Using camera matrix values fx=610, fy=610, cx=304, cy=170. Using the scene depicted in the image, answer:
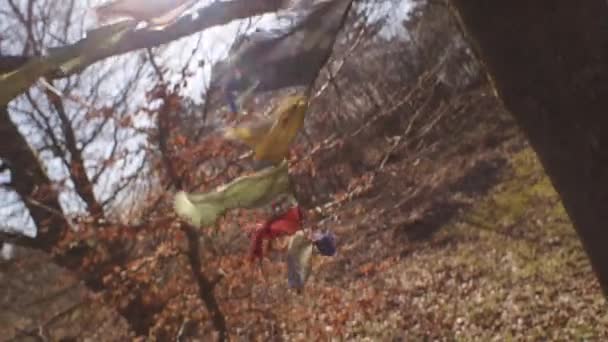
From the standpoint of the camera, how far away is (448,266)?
46.6 ft

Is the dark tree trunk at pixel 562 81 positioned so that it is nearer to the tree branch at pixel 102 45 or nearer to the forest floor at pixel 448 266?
the tree branch at pixel 102 45

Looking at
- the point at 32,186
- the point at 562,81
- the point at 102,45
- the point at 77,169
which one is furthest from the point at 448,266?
the point at 102,45

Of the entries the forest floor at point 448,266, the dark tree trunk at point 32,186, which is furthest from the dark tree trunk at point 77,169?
the forest floor at point 448,266

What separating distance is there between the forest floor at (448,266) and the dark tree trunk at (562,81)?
290 cm

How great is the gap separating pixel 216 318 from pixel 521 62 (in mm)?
5742

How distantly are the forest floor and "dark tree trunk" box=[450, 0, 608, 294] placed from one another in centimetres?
290

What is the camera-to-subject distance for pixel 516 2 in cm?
122

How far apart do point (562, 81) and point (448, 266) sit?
1351 centimetres

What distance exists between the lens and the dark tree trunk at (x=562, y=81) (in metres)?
1.19

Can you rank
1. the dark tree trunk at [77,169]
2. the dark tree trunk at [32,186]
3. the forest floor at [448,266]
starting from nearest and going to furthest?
1. the dark tree trunk at [32,186]
2. the dark tree trunk at [77,169]
3. the forest floor at [448,266]

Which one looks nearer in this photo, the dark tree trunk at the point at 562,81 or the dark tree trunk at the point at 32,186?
the dark tree trunk at the point at 562,81

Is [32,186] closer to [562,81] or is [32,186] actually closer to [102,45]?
[102,45]

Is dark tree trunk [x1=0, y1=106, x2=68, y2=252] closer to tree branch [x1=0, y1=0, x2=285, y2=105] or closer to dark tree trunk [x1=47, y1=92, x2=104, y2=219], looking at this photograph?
dark tree trunk [x1=47, y1=92, x2=104, y2=219]

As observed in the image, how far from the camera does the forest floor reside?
27.6 ft
